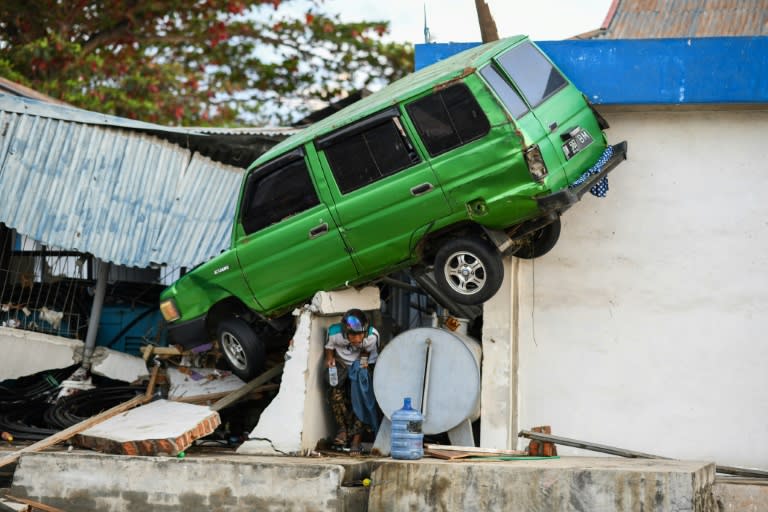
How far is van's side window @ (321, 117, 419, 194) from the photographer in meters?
10.1

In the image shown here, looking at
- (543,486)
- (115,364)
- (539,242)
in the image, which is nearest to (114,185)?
(115,364)

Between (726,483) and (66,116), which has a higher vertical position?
(66,116)

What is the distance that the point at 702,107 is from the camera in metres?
10.4

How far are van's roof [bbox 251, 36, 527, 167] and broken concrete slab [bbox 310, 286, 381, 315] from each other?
1.49 meters

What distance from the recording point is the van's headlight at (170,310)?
11.7 metres

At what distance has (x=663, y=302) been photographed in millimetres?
10281

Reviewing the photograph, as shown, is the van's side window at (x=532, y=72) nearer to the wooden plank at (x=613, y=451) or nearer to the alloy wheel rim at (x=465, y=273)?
the alloy wheel rim at (x=465, y=273)

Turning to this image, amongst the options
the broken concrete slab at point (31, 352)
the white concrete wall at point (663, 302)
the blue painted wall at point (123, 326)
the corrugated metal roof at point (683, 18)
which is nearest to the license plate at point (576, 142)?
the white concrete wall at point (663, 302)

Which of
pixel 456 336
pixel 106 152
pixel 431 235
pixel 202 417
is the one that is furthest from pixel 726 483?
pixel 106 152

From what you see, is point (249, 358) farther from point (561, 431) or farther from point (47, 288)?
point (47, 288)

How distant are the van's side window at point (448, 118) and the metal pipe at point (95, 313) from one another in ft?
16.8

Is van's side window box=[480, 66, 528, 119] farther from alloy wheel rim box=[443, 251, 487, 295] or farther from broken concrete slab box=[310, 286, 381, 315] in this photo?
broken concrete slab box=[310, 286, 381, 315]

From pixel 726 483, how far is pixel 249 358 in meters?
4.82

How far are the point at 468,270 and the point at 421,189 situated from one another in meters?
0.84
